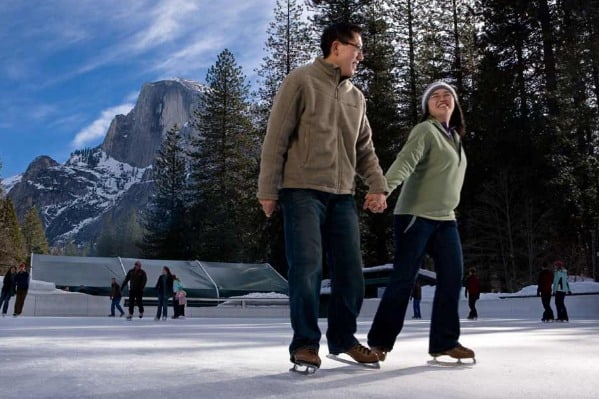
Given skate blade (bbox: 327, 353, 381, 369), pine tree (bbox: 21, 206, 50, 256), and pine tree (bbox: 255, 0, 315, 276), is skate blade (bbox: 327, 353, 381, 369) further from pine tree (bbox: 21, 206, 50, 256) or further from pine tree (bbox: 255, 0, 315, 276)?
pine tree (bbox: 21, 206, 50, 256)

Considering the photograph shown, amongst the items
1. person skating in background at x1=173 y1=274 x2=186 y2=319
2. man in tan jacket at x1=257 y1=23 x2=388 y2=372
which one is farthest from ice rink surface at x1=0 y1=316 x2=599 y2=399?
person skating in background at x1=173 y1=274 x2=186 y2=319

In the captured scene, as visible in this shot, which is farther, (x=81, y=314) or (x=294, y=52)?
(x=294, y=52)

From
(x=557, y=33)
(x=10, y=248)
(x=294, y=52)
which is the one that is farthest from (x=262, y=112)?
(x=10, y=248)

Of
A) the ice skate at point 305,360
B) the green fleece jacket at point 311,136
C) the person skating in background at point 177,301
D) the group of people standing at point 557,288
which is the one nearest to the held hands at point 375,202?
the green fleece jacket at point 311,136

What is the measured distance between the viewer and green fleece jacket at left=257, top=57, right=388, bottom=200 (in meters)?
2.93

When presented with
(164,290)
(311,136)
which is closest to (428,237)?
(311,136)

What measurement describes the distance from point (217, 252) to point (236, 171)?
25.1ft

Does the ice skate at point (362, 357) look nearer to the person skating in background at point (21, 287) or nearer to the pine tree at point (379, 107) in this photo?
the person skating in background at point (21, 287)

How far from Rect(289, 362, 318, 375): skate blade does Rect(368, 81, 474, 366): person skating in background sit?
61 cm

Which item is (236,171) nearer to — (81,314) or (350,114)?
(81,314)

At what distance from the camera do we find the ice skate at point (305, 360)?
8.36 feet

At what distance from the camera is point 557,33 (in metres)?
26.8

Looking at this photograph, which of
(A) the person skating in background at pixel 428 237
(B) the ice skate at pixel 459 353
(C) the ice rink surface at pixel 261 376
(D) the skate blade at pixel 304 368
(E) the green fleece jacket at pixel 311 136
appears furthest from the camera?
(A) the person skating in background at pixel 428 237

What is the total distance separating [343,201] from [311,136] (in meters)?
0.34
